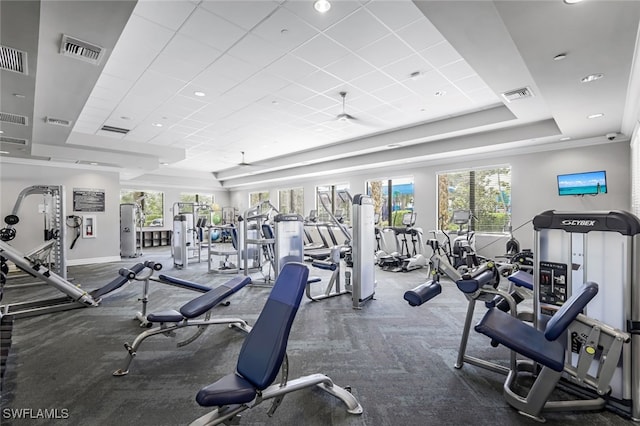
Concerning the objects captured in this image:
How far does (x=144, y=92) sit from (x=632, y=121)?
23.9 feet

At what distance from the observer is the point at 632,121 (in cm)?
445

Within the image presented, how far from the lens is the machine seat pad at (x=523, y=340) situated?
1893 millimetres

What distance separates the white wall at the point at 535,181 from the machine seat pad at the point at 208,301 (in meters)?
5.63

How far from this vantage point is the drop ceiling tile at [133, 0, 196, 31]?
2.75 m

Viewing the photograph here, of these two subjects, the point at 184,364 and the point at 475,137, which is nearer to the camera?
the point at 184,364

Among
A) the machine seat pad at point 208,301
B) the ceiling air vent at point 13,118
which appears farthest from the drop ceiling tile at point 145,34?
the machine seat pad at point 208,301

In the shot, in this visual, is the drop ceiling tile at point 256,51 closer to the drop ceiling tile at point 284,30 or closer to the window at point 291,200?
the drop ceiling tile at point 284,30

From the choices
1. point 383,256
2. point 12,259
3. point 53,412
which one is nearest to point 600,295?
point 53,412

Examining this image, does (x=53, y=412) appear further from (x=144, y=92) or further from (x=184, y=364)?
(x=144, y=92)

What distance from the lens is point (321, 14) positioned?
9.56 feet

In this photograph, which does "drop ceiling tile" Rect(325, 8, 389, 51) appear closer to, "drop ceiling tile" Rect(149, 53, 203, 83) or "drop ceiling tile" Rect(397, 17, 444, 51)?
"drop ceiling tile" Rect(397, 17, 444, 51)

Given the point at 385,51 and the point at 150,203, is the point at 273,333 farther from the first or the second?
the point at 150,203

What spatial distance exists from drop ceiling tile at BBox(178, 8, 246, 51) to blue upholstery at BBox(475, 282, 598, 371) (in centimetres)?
354

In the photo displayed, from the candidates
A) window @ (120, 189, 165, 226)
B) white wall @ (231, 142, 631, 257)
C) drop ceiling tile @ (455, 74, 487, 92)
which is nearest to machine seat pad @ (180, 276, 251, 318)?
drop ceiling tile @ (455, 74, 487, 92)
